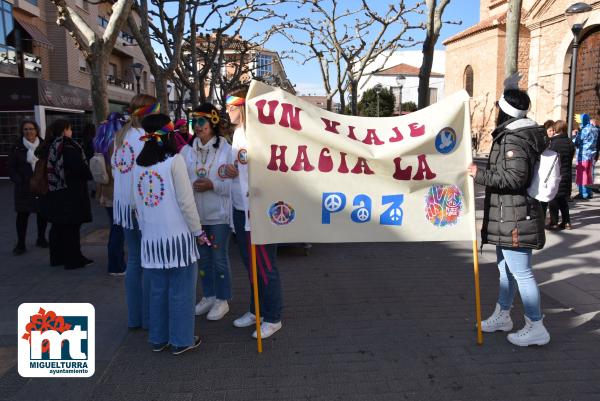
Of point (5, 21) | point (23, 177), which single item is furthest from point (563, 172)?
point (5, 21)

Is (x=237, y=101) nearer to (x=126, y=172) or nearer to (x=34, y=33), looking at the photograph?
(x=126, y=172)

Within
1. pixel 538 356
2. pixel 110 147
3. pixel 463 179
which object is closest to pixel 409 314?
pixel 538 356

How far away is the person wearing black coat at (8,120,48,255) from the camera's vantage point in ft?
21.7

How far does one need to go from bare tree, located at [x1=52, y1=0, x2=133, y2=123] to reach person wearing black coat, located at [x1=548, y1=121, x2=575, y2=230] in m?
7.52

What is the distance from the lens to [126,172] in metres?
4.13

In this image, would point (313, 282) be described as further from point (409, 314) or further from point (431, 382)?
point (431, 382)

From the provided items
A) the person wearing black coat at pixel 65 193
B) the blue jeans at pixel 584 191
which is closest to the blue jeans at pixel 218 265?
the person wearing black coat at pixel 65 193

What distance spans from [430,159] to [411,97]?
244 feet

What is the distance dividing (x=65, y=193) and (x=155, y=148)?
3.07 m

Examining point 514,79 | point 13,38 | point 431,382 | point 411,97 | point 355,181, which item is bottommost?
point 431,382

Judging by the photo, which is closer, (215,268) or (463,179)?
(463,179)

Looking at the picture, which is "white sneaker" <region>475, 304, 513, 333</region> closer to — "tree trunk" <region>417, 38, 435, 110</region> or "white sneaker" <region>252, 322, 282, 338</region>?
"white sneaker" <region>252, 322, 282, 338</region>

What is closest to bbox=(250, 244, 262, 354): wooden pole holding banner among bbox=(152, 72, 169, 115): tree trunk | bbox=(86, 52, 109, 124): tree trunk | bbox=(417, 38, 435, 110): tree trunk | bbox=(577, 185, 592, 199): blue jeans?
bbox=(86, 52, 109, 124): tree trunk

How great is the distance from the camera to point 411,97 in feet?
245
